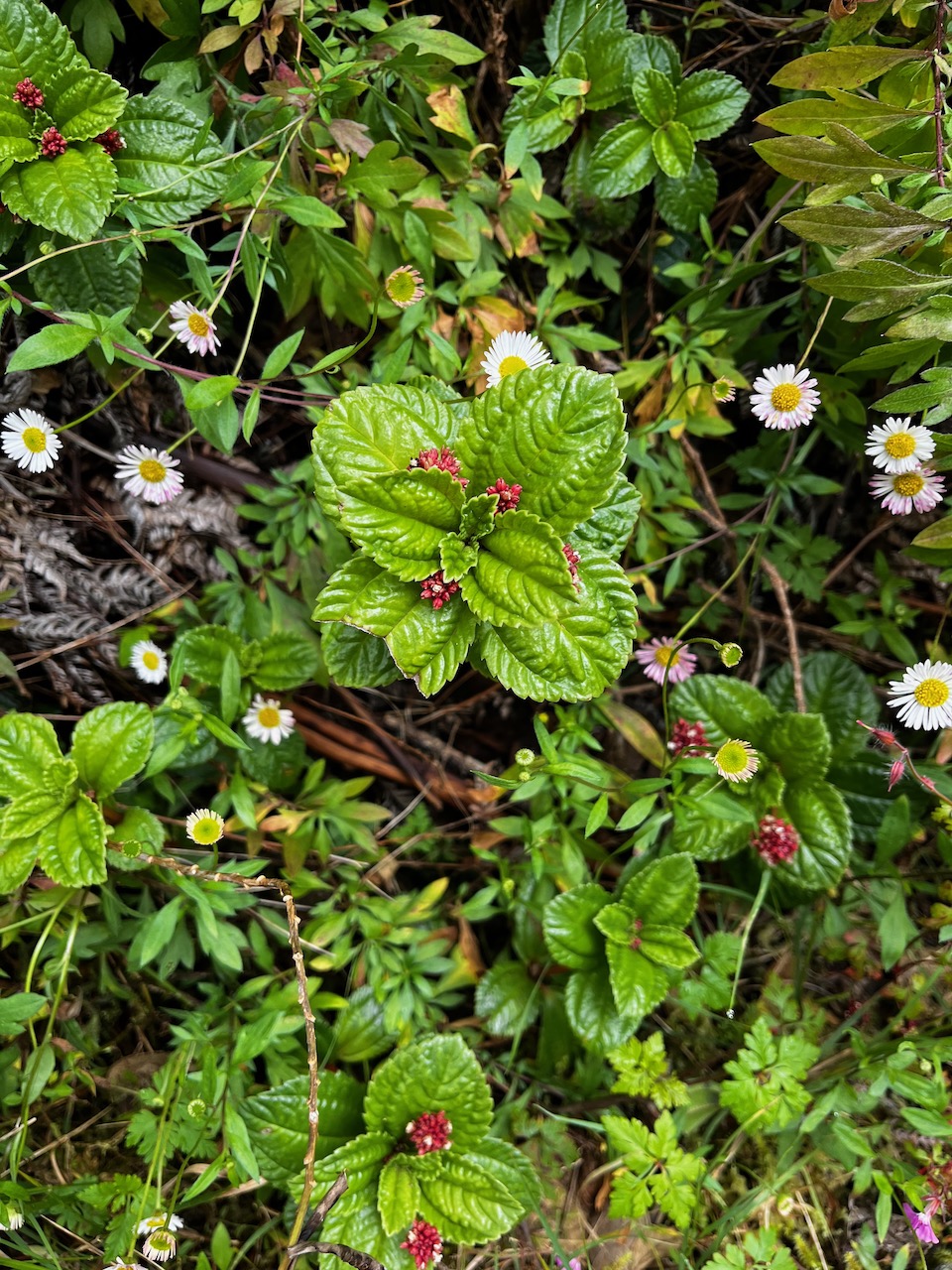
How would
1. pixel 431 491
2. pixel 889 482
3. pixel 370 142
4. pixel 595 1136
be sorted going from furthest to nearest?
1. pixel 595 1136
2. pixel 889 482
3. pixel 370 142
4. pixel 431 491

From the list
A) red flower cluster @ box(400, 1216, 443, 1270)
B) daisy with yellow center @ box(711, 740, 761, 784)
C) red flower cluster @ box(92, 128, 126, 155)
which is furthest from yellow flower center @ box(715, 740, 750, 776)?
red flower cluster @ box(92, 128, 126, 155)

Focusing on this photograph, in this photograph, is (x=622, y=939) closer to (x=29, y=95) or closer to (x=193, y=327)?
(x=193, y=327)

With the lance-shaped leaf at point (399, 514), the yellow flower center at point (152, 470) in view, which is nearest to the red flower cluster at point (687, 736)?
the lance-shaped leaf at point (399, 514)

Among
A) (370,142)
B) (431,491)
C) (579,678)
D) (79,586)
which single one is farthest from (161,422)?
(579,678)

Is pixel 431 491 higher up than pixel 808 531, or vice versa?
pixel 431 491

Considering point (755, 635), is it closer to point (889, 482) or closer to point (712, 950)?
point (889, 482)

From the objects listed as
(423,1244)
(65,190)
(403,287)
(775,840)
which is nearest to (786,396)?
(403,287)

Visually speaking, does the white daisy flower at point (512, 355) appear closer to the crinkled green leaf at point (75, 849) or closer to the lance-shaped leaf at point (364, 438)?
the lance-shaped leaf at point (364, 438)
